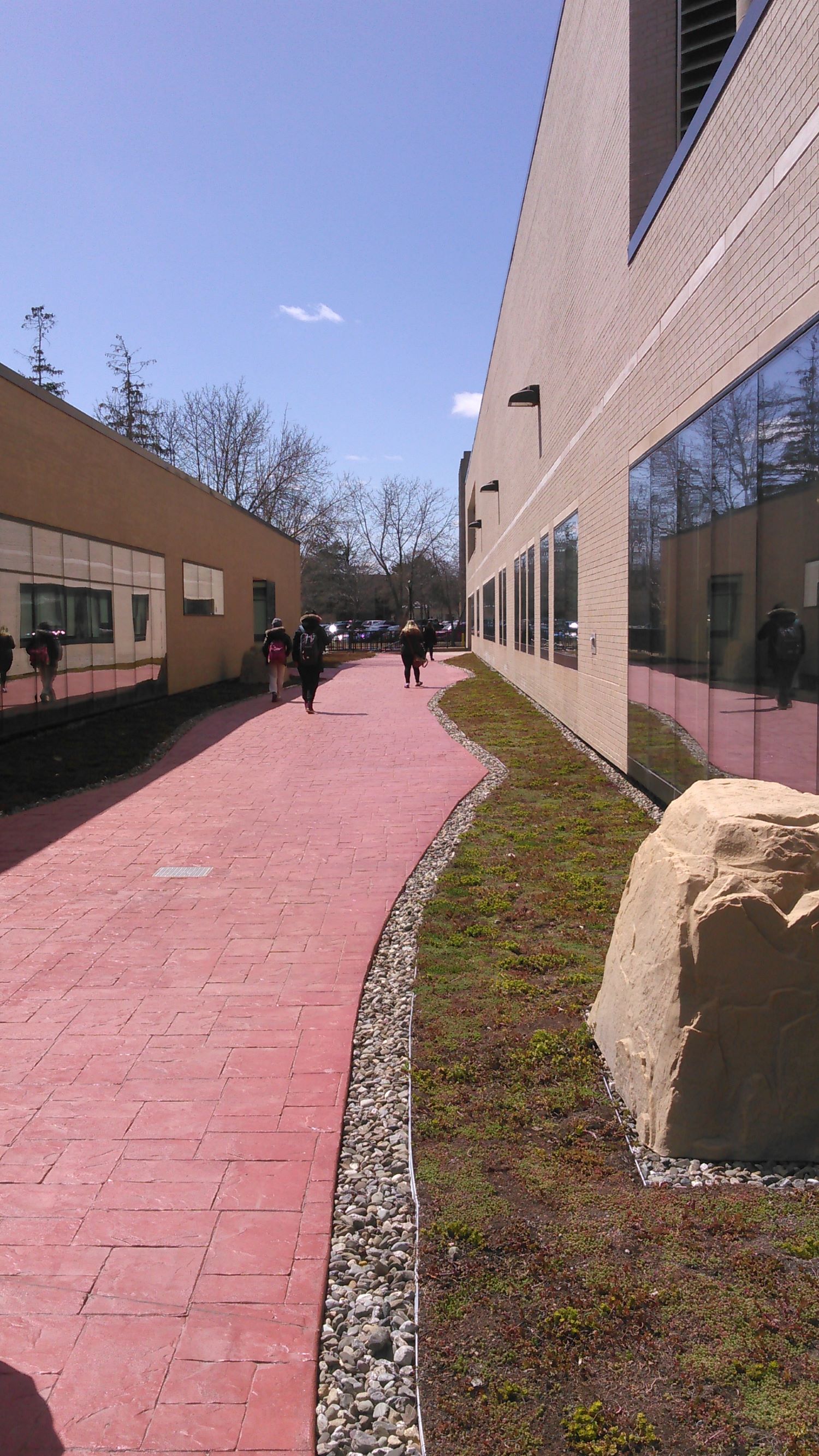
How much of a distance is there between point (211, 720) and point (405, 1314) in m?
15.1

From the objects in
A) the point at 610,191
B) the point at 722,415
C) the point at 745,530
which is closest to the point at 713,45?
the point at 610,191

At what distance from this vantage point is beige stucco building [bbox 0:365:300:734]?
1338 centimetres

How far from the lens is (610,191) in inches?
435

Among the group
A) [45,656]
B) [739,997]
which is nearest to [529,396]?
[45,656]

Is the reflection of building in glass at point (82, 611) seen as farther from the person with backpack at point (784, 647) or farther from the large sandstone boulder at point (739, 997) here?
the large sandstone boulder at point (739, 997)

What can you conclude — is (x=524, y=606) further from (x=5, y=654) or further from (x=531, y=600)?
(x=5, y=654)

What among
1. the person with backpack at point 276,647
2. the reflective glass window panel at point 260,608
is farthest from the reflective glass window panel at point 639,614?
the reflective glass window panel at point 260,608

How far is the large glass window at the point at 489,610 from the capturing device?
34188 millimetres

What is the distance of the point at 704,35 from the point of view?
31.1ft

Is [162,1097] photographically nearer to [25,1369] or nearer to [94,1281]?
[94,1281]

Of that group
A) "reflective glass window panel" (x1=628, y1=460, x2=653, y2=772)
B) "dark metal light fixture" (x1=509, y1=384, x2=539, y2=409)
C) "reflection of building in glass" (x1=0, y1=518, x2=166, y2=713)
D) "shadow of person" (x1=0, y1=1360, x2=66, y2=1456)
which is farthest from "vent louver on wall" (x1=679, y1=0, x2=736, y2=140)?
"shadow of person" (x1=0, y1=1360, x2=66, y2=1456)

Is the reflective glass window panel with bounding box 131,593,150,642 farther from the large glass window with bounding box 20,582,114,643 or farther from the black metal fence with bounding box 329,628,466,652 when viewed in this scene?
the black metal fence with bounding box 329,628,466,652

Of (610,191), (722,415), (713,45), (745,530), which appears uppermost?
(713,45)

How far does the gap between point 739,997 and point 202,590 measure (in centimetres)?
2269
